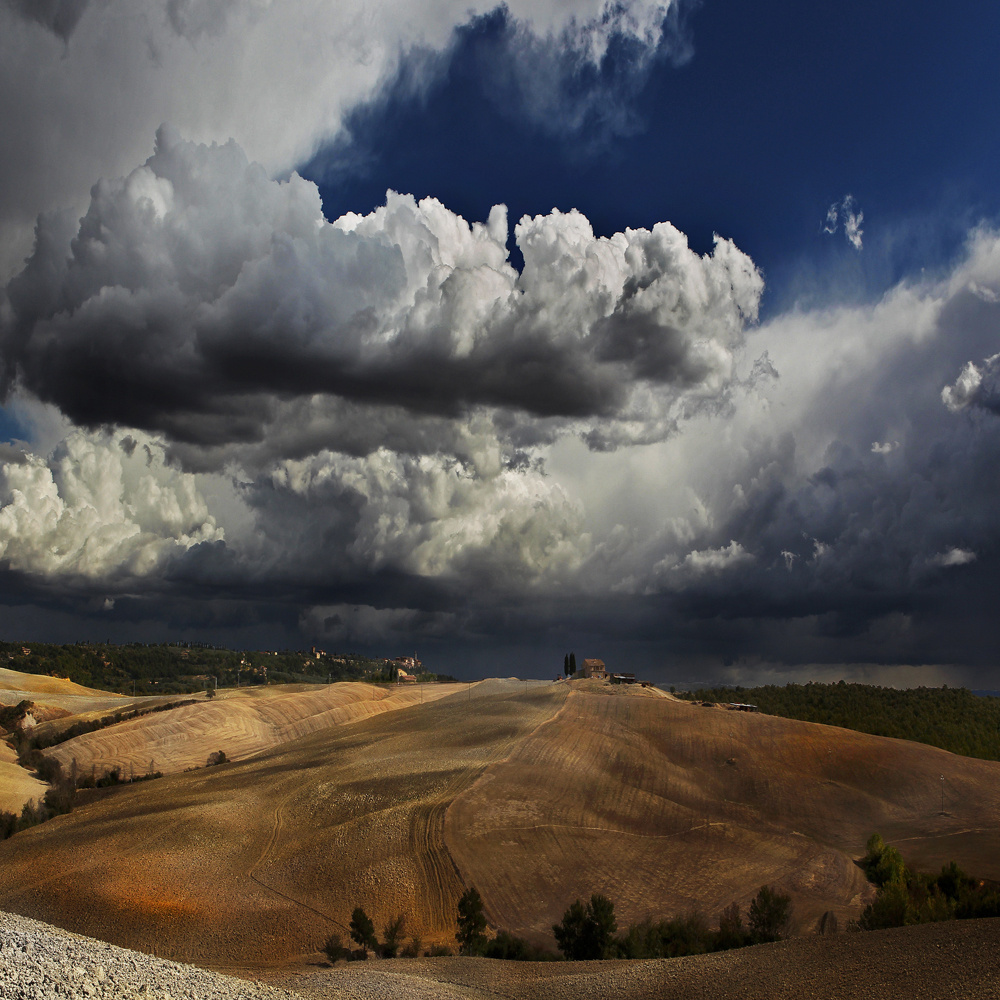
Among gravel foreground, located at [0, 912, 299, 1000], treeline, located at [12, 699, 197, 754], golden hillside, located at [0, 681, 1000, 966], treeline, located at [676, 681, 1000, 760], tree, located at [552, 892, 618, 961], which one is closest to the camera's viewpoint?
gravel foreground, located at [0, 912, 299, 1000]

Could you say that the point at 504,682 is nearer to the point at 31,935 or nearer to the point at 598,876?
the point at 598,876

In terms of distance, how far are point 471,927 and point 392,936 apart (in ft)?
13.2

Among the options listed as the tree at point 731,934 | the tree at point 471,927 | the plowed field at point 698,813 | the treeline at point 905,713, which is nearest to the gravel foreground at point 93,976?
the tree at point 471,927

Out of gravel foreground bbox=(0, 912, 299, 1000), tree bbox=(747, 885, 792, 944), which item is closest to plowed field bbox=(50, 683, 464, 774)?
tree bbox=(747, 885, 792, 944)

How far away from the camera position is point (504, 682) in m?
162

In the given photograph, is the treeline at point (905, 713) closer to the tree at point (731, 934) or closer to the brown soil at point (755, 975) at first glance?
the tree at point (731, 934)

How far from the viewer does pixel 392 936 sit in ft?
130

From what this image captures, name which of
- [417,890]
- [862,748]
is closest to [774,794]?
[862,748]

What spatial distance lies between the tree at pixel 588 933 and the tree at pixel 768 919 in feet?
23.9

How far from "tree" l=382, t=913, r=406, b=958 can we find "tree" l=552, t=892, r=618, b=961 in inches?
316

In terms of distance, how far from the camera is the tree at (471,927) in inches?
1515

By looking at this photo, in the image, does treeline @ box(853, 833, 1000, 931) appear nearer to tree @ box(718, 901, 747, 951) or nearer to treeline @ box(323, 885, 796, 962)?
treeline @ box(323, 885, 796, 962)

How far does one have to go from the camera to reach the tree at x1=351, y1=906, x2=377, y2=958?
38969 millimetres

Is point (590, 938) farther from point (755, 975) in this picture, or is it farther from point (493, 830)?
point (493, 830)
